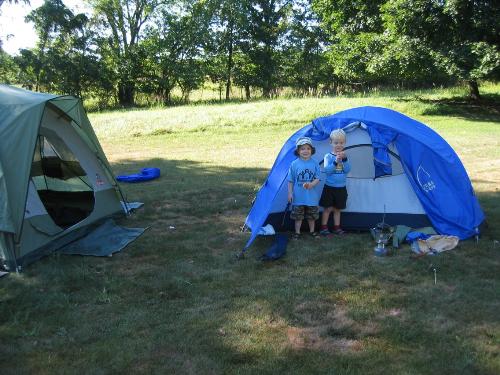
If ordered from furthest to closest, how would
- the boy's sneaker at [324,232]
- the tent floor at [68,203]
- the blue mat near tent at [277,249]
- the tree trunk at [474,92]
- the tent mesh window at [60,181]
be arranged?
the tree trunk at [474,92] → the tent mesh window at [60,181] → the tent floor at [68,203] → the boy's sneaker at [324,232] → the blue mat near tent at [277,249]

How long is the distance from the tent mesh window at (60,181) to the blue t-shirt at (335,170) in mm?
3378

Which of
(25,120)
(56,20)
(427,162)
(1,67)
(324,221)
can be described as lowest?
(324,221)

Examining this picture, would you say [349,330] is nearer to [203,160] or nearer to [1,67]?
[203,160]

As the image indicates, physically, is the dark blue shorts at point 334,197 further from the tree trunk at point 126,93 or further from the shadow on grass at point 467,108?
the tree trunk at point 126,93

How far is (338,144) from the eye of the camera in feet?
17.5

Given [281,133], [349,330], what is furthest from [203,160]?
[349,330]

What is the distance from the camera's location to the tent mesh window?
6.46 metres

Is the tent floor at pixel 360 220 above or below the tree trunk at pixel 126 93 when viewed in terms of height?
below

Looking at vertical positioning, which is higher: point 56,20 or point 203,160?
point 56,20

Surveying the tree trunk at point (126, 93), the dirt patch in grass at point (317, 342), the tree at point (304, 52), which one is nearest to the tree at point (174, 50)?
the tree trunk at point (126, 93)

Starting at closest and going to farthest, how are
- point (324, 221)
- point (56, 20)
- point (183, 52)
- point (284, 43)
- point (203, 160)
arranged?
point (324, 221) → point (203, 160) → point (56, 20) → point (183, 52) → point (284, 43)

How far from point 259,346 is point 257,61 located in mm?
32298

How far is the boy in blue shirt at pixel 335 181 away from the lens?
5336 mm

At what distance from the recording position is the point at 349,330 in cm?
342
